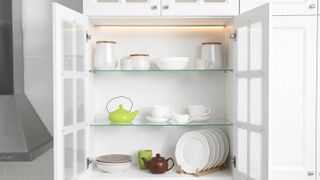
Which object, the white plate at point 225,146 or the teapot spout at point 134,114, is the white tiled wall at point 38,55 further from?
the white plate at point 225,146

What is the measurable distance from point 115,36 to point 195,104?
81 cm

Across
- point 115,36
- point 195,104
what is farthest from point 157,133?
point 115,36

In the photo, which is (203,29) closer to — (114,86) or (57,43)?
(114,86)

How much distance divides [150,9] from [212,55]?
0.58 meters

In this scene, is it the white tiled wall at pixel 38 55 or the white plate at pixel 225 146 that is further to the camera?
the white tiled wall at pixel 38 55

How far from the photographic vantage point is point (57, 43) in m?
2.20

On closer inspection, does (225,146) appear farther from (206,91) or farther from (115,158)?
(115,158)

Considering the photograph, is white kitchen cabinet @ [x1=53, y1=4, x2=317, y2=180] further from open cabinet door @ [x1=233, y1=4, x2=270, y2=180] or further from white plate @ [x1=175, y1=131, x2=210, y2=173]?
white plate @ [x1=175, y1=131, x2=210, y2=173]

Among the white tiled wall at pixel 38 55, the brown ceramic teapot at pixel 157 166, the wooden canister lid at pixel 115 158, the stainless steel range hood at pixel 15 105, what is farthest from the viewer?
the white tiled wall at pixel 38 55

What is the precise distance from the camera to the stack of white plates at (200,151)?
114 inches
